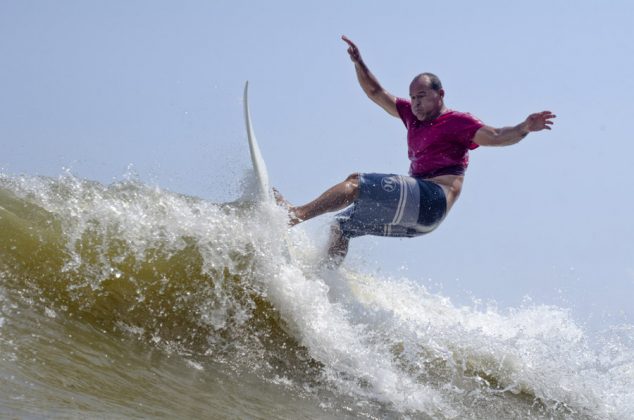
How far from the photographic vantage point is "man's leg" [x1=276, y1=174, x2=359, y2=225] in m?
6.23

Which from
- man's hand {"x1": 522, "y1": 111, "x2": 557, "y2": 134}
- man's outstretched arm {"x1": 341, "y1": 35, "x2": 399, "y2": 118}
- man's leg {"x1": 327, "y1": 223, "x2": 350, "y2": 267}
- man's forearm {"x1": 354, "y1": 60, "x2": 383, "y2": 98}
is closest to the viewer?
man's hand {"x1": 522, "y1": 111, "x2": 557, "y2": 134}

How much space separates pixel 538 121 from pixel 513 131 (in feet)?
0.72

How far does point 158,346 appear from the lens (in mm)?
4973

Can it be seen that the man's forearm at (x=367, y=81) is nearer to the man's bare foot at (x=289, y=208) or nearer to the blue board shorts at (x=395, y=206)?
the blue board shorts at (x=395, y=206)

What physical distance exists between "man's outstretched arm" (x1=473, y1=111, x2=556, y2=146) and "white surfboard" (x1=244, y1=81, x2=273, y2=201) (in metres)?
1.86

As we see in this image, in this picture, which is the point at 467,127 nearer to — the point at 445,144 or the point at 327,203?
the point at 445,144

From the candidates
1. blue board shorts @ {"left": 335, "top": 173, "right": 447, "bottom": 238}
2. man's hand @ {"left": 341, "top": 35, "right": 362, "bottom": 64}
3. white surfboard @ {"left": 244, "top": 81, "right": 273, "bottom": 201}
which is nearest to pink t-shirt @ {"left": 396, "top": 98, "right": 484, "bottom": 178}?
blue board shorts @ {"left": 335, "top": 173, "right": 447, "bottom": 238}

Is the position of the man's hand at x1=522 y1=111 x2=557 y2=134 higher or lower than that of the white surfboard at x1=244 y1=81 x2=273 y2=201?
higher

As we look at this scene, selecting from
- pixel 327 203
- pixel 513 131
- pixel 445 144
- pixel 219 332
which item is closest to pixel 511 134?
pixel 513 131

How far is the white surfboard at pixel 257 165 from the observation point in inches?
253

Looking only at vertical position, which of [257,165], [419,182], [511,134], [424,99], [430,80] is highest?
[430,80]

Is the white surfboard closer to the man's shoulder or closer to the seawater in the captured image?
the seawater

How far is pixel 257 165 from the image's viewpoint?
21.7 ft

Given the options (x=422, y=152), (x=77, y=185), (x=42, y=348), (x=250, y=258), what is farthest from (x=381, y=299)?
(x=42, y=348)
